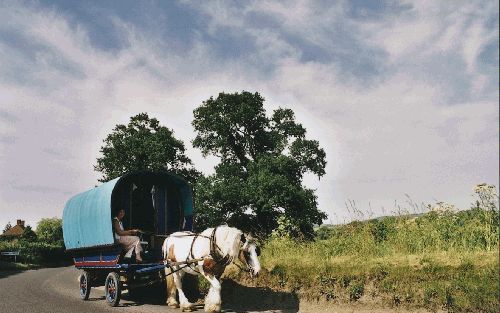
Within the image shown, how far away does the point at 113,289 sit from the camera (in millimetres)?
10422

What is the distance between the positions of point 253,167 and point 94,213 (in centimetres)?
1847

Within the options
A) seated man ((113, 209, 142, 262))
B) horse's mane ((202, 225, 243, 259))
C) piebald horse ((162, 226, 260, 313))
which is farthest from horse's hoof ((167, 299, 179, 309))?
horse's mane ((202, 225, 243, 259))

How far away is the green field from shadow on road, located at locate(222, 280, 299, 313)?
202mm

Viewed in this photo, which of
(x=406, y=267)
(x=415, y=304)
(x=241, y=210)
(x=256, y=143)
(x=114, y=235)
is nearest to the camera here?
(x=415, y=304)

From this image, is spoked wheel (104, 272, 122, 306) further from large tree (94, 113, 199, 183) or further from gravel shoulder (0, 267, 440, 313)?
large tree (94, 113, 199, 183)

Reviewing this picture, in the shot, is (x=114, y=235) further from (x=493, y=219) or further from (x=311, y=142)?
(x=311, y=142)

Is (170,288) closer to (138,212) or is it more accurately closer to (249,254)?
(249,254)

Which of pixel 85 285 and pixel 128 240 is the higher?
pixel 128 240

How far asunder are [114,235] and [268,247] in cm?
467

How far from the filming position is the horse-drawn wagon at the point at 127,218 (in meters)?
10.7

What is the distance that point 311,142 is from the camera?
30703 mm

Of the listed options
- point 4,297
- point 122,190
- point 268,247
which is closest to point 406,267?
point 268,247

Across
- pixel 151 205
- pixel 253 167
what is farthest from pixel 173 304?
pixel 253 167

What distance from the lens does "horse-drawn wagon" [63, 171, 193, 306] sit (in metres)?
10.7
